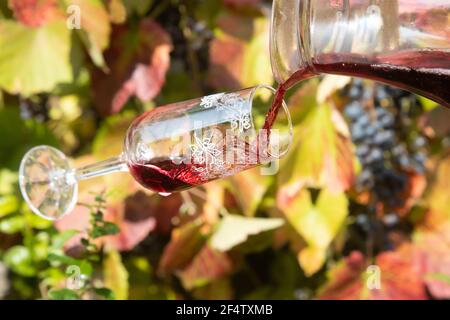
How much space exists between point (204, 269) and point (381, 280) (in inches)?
11.0

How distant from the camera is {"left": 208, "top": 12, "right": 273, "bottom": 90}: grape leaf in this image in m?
1.29

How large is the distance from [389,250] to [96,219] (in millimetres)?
566

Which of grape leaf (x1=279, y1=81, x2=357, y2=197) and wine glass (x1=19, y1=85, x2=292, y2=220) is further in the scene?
grape leaf (x1=279, y1=81, x2=357, y2=197)

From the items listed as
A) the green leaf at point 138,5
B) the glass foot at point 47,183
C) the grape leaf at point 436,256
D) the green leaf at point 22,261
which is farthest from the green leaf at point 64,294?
the grape leaf at point 436,256

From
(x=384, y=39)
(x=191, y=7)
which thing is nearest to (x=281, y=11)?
(x=384, y=39)

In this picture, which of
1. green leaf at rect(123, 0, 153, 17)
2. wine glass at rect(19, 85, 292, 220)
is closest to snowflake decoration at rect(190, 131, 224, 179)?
wine glass at rect(19, 85, 292, 220)

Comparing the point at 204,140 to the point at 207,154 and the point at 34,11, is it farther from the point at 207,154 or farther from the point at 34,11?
the point at 34,11

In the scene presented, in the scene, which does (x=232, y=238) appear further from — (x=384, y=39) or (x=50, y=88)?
(x=384, y=39)

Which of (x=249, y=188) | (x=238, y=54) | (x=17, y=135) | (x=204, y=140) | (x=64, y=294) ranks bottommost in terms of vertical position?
(x=64, y=294)

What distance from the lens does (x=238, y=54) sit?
1302 millimetres

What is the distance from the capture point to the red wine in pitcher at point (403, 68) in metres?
0.72

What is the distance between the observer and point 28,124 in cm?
132

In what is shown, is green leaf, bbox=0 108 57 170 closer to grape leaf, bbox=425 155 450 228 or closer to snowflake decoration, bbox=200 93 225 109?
snowflake decoration, bbox=200 93 225 109

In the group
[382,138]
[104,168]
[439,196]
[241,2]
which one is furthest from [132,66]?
[439,196]
